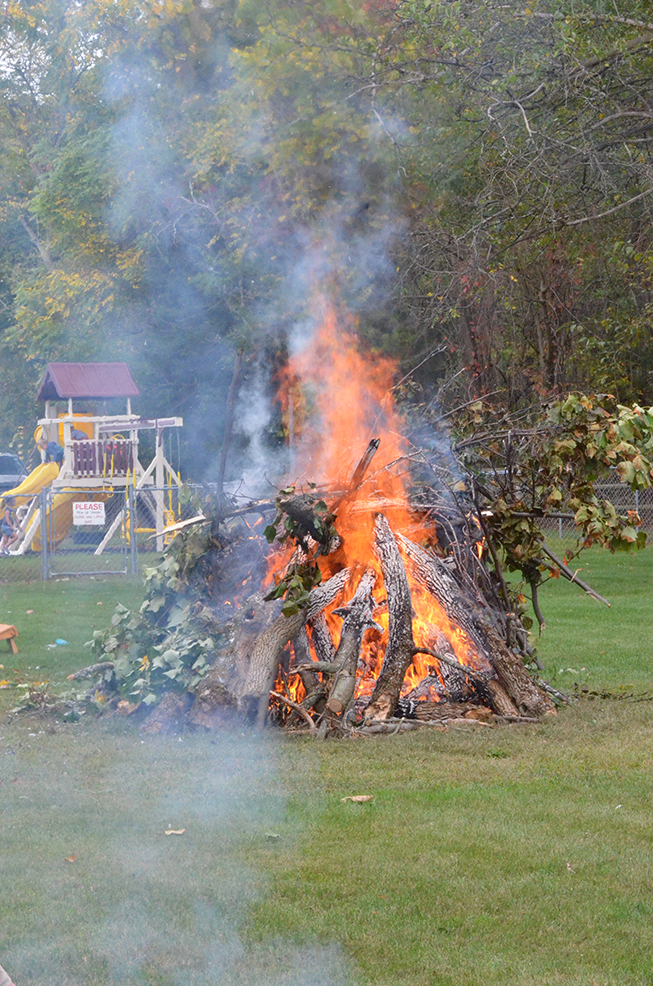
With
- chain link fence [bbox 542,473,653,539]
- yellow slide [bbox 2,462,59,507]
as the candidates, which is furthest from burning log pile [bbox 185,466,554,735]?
yellow slide [bbox 2,462,59,507]

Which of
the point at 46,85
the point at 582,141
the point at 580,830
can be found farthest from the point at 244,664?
the point at 46,85

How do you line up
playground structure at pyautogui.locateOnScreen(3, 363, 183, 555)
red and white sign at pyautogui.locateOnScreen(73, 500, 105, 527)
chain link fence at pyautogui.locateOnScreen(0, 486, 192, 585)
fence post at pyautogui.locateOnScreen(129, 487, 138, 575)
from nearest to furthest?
fence post at pyautogui.locateOnScreen(129, 487, 138, 575)
chain link fence at pyautogui.locateOnScreen(0, 486, 192, 585)
red and white sign at pyautogui.locateOnScreen(73, 500, 105, 527)
playground structure at pyautogui.locateOnScreen(3, 363, 183, 555)

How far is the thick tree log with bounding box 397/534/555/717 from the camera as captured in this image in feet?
25.3

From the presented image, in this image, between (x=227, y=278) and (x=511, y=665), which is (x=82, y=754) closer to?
(x=511, y=665)

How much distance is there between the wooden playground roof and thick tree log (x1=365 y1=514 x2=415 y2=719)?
1848 centimetres

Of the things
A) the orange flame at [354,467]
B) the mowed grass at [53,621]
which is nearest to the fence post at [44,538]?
the mowed grass at [53,621]

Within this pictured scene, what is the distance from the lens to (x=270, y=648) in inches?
295

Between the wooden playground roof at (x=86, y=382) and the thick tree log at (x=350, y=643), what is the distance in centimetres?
1847

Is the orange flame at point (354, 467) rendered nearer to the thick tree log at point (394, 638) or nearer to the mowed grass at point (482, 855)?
the thick tree log at point (394, 638)

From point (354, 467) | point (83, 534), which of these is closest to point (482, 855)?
point (354, 467)

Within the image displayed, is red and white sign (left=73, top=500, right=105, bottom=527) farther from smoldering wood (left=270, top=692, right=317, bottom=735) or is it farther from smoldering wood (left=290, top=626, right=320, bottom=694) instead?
smoldering wood (left=270, top=692, right=317, bottom=735)

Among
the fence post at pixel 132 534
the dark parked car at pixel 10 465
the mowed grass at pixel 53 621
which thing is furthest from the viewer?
the dark parked car at pixel 10 465

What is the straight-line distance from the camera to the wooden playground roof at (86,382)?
25.3 metres

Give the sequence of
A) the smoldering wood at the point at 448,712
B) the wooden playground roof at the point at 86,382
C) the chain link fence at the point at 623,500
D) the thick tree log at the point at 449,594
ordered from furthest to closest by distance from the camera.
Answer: the wooden playground roof at the point at 86,382 < the chain link fence at the point at 623,500 < the thick tree log at the point at 449,594 < the smoldering wood at the point at 448,712
